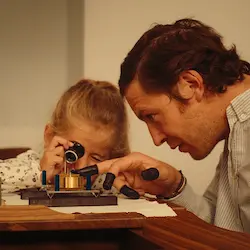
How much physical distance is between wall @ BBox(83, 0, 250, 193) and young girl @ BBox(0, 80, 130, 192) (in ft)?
0.88

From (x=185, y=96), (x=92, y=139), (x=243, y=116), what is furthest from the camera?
(x=92, y=139)

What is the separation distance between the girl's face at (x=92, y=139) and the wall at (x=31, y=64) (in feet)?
2.15

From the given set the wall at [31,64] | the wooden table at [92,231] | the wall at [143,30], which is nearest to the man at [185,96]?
the wooden table at [92,231]

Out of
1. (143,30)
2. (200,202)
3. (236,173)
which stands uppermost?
(143,30)

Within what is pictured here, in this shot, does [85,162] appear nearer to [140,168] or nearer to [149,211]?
[140,168]

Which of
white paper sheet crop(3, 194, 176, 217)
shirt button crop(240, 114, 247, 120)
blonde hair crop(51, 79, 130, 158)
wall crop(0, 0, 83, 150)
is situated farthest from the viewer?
wall crop(0, 0, 83, 150)

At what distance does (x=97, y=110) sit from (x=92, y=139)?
138 millimetres

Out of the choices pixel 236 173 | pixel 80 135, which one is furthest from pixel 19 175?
pixel 236 173

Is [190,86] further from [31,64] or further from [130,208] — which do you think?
[31,64]

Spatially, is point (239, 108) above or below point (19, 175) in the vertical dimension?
above

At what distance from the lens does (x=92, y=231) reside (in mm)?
926

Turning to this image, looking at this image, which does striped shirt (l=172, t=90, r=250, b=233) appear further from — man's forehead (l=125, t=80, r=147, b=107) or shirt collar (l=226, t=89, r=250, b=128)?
man's forehead (l=125, t=80, r=147, b=107)

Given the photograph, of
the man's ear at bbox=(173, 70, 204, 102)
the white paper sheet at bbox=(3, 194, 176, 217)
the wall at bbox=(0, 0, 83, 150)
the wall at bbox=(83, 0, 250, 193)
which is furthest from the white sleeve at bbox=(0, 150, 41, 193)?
the wall at bbox=(0, 0, 83, 150)

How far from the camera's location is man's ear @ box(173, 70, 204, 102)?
1.34 m
